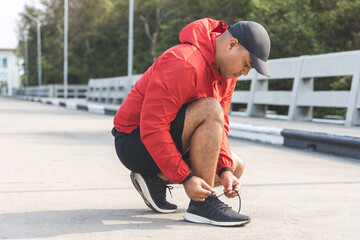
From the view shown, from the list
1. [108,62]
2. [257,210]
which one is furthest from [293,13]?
[108,62]

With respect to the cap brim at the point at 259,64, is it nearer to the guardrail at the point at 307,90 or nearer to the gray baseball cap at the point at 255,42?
the gray baseball cap at the point at 255,42

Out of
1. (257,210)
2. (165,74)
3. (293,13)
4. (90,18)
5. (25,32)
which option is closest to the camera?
(165,74)

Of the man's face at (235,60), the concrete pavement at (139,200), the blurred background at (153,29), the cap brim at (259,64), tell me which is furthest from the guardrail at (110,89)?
the cap brim at (259,64)

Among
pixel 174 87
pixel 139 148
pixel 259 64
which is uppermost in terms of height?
pixel 259 64

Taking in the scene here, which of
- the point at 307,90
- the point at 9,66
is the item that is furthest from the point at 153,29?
the point at 9,66

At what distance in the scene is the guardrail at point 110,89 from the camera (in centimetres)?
2168

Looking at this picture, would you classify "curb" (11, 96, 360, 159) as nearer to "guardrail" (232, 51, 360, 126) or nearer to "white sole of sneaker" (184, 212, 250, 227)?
"guardrail" (232, 51, 360, 126)

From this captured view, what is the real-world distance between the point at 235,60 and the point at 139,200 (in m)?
1.35

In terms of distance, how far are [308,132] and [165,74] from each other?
15.0 ft

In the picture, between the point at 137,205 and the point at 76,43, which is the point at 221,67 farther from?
the point at 76,43

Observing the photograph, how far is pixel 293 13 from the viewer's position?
840 inches

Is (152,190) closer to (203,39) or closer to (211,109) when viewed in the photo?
(211,109)

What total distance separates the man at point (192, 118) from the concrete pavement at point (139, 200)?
21cm

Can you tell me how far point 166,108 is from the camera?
2844 millimetres
